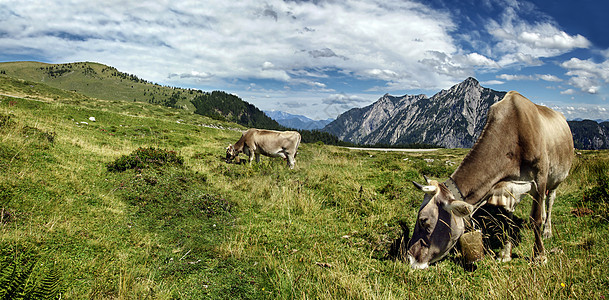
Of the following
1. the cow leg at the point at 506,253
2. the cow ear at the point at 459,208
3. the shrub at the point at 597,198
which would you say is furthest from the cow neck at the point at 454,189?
A: the shrub at the point at 597,198

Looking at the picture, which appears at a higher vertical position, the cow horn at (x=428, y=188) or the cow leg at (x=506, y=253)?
the cow horn at (x=428, y=188)

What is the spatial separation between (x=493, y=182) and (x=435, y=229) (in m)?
1.71

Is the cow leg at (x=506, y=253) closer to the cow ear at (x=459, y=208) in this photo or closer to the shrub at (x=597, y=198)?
the cow ear at (x=459, y=208)

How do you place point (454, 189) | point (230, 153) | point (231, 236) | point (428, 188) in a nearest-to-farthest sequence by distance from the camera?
point (428, 188), point (454, 189), point (231, 236), point (230, 153)

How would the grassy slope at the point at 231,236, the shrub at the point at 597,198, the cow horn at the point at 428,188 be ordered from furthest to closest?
the shrub at the point at 597,198 < the cow horn at the point at 428,188 < the grassy slope at the point at 231,236

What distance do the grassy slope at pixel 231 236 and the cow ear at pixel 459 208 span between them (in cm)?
91

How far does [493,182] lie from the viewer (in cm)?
564

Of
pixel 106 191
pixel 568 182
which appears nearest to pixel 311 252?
pixel 106 191

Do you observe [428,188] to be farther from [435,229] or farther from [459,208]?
[435,229]

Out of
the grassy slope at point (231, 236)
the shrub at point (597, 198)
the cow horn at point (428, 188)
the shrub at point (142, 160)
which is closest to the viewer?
the grassy slope at point (231, 236)

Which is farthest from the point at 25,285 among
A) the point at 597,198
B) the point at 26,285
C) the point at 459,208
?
the point at 597,198

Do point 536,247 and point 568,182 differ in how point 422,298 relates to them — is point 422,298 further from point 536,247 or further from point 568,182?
point 568,182

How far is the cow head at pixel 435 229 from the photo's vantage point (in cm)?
522

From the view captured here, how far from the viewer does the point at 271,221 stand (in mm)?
7590
